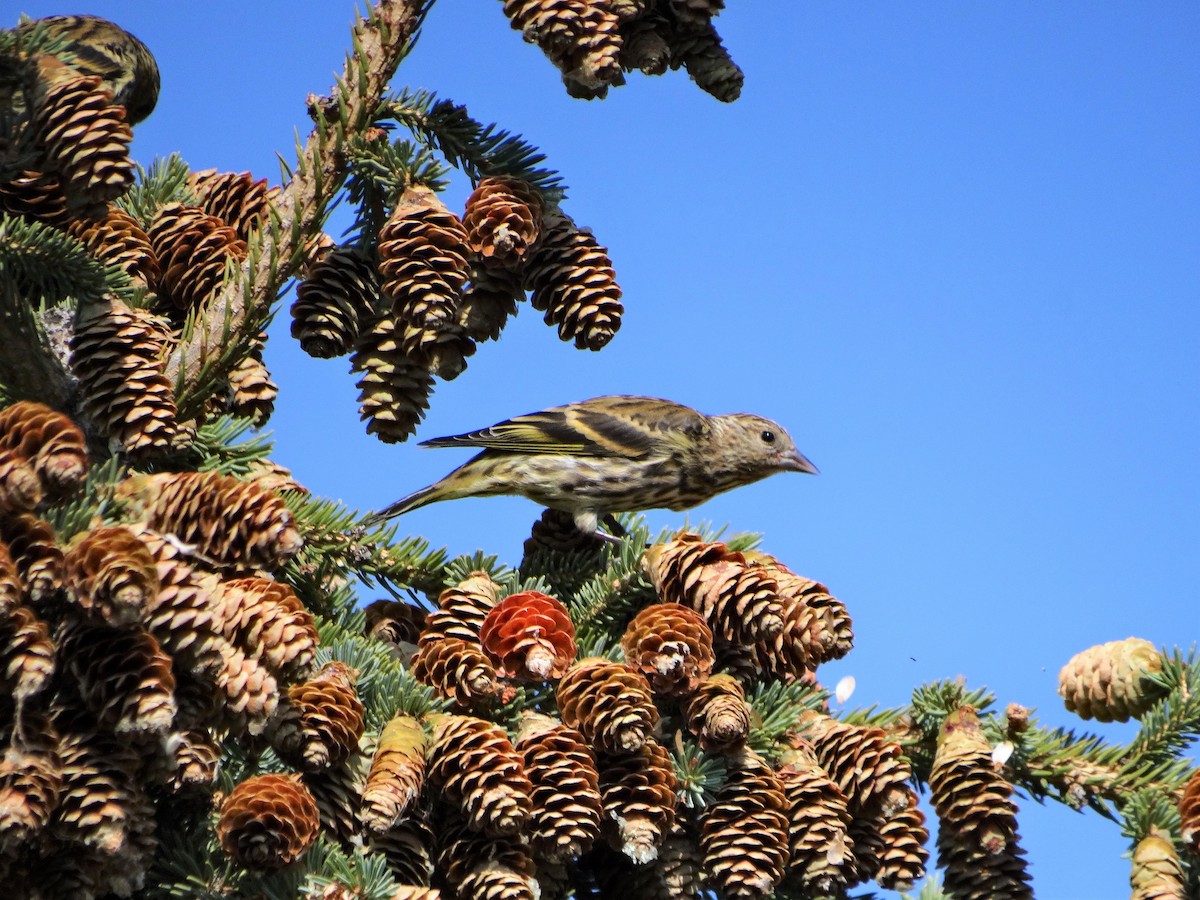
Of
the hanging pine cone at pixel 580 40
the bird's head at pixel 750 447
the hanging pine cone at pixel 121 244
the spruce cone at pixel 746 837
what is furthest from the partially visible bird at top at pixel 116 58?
the bird's head at pixel 750 447

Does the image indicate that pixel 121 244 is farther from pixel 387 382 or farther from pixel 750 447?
pixel 750 447

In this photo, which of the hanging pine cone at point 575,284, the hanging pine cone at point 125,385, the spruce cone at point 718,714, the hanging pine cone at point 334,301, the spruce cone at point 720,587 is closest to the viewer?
the spruce cone at point 718,714

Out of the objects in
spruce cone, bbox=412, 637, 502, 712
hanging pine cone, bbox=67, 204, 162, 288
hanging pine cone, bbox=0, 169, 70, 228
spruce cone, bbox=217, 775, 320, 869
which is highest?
hanging pine cone, bbox=67, 204, 162, 288

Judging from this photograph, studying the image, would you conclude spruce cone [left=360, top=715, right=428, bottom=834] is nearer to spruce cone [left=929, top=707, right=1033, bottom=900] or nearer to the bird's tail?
spruce cone [left=929, top=707, right=1033, bottom=900]

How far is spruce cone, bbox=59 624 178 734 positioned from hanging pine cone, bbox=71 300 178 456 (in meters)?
0.85

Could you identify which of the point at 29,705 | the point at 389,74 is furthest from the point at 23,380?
the point at 29,705

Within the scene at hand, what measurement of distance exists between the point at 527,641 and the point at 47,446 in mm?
995

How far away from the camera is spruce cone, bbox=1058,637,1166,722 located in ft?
8.57

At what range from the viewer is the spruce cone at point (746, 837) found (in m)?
A: 2.22

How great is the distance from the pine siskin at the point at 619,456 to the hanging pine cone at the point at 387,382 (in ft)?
7.80

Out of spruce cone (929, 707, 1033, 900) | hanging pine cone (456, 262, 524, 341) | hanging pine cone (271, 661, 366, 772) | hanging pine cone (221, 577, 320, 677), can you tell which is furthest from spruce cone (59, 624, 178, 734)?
spruce cone (929, 707, 1033, 900)

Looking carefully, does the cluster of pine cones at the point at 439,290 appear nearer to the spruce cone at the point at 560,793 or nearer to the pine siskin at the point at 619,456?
the spruce cone at the point at 560,793

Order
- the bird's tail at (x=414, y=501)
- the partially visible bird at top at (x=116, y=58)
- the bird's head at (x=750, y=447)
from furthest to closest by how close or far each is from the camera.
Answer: the bird's head at (x=750, y=447), the bird's tail at (x=414, y=501), the partially visible bird at top at (x=116, y=58)

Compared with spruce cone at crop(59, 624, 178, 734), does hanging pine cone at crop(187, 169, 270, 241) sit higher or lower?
higher
